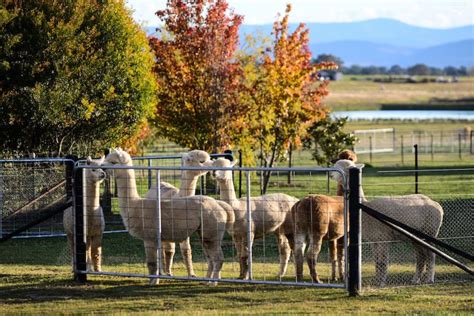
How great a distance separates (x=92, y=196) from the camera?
15273 millimetres

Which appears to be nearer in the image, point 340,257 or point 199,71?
point 340,257

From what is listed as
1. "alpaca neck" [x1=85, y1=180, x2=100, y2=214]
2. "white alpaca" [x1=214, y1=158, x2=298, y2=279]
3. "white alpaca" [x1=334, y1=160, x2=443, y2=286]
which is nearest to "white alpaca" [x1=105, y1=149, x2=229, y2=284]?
"white alpaca" [x1=214, y1=158, x2=298, y2=279]

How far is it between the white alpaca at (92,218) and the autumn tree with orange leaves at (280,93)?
44.8 feet

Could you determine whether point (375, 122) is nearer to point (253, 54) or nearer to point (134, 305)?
point (253, 54)

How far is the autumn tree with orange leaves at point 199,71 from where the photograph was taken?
28.5 m

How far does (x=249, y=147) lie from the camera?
1176 inches

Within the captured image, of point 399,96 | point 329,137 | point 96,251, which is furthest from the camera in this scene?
point 399,96

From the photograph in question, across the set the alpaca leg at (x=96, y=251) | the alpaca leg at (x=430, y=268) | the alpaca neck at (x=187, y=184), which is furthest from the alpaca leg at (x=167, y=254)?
the alpaca leg at (x=430, y=268)

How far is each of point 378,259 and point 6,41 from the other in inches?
456

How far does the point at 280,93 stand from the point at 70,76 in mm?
7979

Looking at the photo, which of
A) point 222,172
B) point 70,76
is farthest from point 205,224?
point 70,76

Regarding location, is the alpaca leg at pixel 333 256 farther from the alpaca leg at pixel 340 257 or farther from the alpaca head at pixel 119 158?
the alpaca head at pixel 119 158

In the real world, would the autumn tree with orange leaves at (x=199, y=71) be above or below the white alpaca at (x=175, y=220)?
above

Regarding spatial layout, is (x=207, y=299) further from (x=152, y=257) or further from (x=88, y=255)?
(x=88, y=255)
